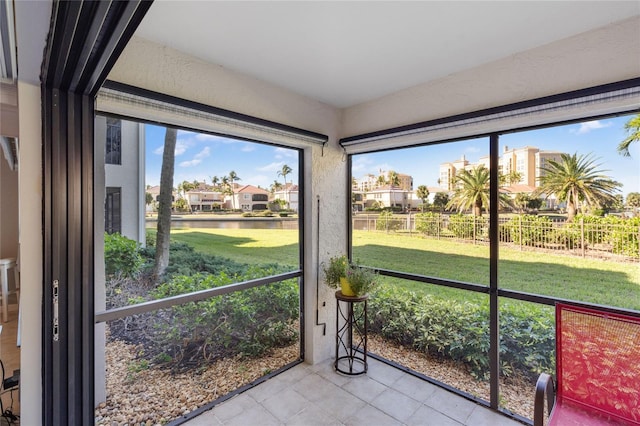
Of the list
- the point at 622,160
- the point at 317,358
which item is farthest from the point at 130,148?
the point at 622,160

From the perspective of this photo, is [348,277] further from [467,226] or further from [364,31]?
[364,31]

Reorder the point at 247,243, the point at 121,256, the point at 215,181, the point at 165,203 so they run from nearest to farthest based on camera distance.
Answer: the point at 121,256, the point at 165,203, the point at 215,181, the point at 247,243

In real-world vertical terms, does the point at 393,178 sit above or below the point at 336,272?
above

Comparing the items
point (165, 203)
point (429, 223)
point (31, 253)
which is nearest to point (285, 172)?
point (165, 203)

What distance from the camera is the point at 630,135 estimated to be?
1.74m

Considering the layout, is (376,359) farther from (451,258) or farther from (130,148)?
(130,148)

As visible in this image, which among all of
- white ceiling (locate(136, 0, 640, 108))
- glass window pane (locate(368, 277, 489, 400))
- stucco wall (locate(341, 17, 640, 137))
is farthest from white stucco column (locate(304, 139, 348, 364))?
white ceiling (locate(136, 0, 640, 108))

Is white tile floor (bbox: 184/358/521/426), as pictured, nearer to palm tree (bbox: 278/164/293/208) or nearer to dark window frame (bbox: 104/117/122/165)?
palm tree (bbox: 278/164/293/208)

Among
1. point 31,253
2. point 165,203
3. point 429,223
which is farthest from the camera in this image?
point 429,223

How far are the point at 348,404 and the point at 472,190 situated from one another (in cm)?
195

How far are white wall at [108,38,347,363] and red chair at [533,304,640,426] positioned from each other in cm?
178

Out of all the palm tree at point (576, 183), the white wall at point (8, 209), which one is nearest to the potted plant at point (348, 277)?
the palm tree at point (576, 183)

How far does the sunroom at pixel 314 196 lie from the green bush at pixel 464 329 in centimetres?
2

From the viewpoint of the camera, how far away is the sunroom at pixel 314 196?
50.3 inches
